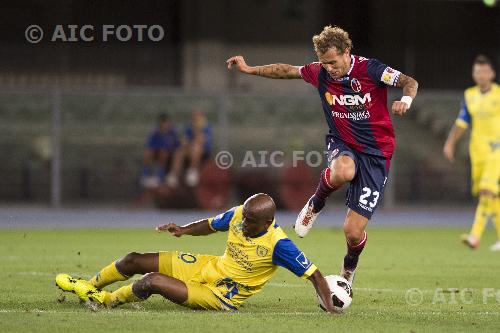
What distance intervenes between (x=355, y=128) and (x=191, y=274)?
239 cm

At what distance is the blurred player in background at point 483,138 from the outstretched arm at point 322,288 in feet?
22.7

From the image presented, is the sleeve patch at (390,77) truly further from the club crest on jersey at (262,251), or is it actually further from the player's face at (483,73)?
the player's face at (483,73)

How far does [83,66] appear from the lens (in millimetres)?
27500

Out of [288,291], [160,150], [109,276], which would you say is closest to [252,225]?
[109,276]

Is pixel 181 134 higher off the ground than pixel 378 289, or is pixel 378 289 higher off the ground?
pixel 181 134

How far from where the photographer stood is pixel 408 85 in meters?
10.3

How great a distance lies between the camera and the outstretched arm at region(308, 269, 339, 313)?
915 cm

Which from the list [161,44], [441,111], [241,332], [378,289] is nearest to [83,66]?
[161,44]

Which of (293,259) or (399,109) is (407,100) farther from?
(293,259)

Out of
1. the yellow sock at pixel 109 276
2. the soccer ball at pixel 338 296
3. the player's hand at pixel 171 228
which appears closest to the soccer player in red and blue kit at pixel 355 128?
the soccer ball at pixel 338 296

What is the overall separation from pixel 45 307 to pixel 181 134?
16102 millimetres

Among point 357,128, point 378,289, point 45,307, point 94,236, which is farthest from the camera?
point 94,236

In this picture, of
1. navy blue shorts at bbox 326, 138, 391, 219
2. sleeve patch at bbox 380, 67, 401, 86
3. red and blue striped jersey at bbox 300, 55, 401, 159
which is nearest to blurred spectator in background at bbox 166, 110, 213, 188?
red and blue striped jersey at bbox 300, 55, 401, 159

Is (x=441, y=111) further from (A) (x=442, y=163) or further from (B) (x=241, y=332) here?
(B) (x=241, y=332)
